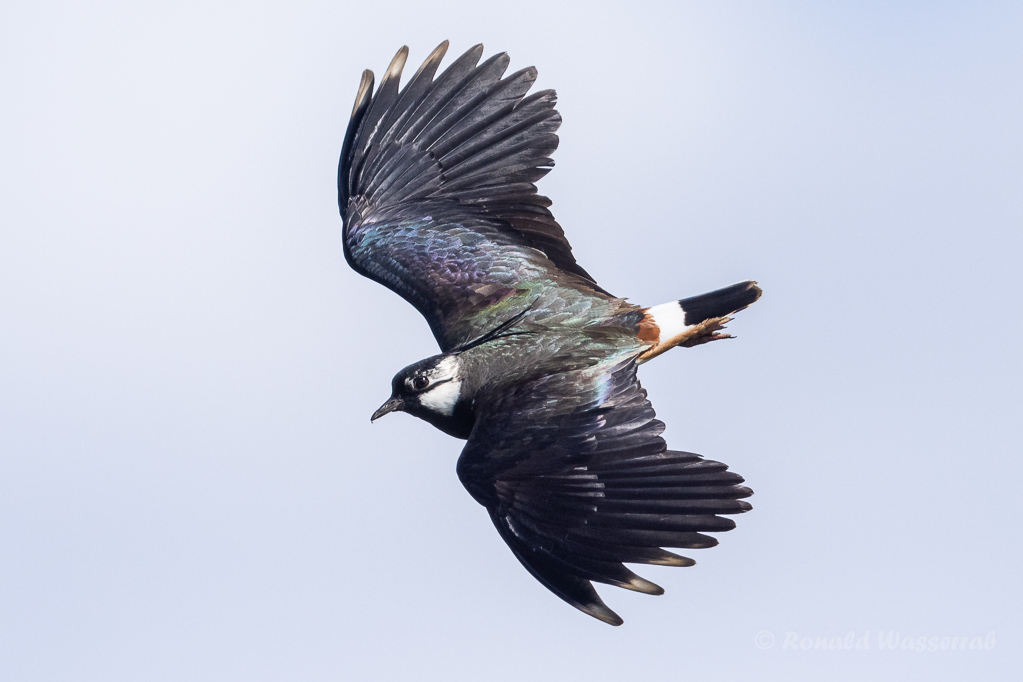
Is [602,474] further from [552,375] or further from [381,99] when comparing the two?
[381,99]

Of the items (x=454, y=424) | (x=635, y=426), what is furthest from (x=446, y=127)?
(x=635, y=426)

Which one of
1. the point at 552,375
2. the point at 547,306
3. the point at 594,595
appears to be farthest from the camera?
the point at 547,306

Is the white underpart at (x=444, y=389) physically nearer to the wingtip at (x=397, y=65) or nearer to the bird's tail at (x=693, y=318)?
the bird's tail at (x=693, y=318)

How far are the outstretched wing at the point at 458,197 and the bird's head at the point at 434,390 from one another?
1.95ft

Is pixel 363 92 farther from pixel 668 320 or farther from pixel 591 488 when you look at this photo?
pixel 591 488

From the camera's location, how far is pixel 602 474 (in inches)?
331

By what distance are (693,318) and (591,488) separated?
2.16 meters

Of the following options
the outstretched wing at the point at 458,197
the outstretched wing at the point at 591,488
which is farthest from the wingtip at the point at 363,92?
the outstretched wing at the point at 591,488

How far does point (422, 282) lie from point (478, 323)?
2.05 ft

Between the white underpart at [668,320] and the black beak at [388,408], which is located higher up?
the white underpart at [668,320]

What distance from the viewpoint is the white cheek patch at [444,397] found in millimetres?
9531

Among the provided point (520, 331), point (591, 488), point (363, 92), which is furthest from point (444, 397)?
point (363, 92)

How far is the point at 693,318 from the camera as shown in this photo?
10.1m

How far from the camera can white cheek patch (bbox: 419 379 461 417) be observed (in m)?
9.53
